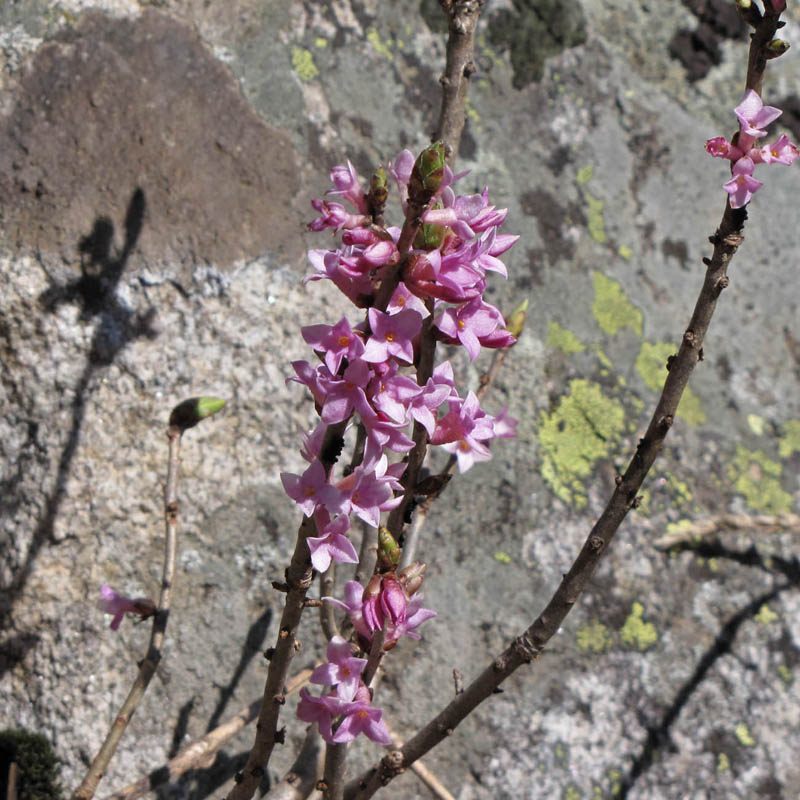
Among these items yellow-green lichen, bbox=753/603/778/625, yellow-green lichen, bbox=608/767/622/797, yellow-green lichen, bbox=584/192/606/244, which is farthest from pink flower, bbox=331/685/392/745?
yellow-green lichen, bbox=584/192/606/244

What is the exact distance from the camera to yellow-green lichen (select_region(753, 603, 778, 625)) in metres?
1.91

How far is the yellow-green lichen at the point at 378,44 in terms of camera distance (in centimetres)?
190

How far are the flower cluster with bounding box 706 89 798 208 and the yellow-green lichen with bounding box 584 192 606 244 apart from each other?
0.94m

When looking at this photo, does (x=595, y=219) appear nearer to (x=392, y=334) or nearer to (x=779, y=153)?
(x=779, y=153)

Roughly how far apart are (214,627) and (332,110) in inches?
43.7

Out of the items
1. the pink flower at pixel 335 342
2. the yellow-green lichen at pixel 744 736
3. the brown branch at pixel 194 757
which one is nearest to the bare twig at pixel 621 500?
the brown branch at pixel 194 757

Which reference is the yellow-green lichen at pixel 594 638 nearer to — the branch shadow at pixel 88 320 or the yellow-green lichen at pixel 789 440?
the yellow-green lichen at pixel 789 440

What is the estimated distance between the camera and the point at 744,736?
180 cm

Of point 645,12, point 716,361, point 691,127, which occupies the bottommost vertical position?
point 716,361

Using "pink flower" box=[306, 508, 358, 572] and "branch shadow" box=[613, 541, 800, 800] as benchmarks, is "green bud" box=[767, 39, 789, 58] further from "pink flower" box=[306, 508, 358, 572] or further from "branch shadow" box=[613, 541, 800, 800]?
"branch shadow" box=[613, 541, 800, 800]

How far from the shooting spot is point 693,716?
1792 millimetres

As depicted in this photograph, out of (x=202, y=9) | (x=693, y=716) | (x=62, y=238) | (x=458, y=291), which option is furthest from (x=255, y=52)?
(x=693, y=716)

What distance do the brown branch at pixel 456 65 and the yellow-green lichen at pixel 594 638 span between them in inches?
40.8

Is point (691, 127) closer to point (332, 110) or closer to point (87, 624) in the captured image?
point (332, 110)
